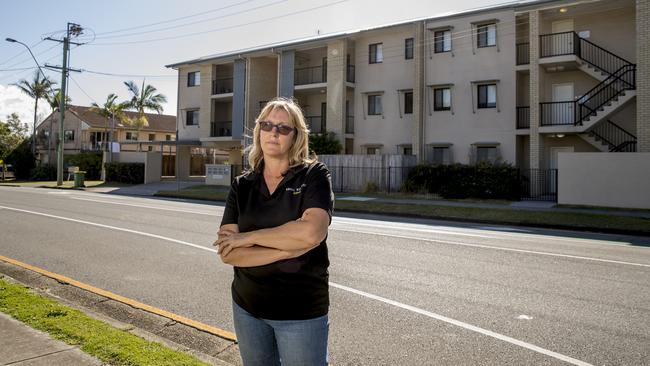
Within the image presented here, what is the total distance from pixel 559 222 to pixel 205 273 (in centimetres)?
1133

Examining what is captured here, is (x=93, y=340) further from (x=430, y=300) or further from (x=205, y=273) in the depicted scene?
(x=430, y=300)

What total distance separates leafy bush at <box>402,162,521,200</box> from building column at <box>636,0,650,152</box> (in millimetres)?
5077

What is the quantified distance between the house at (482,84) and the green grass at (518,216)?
517 cm

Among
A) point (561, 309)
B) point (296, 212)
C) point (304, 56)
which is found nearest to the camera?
point (296, 212)

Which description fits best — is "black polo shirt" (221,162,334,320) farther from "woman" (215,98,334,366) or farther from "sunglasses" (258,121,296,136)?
"sunglasses" (258,121,296,136)

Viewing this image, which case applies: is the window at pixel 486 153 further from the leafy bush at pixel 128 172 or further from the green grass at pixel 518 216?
the leafy bush at pixel 128 172

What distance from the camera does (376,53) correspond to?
3045 cm

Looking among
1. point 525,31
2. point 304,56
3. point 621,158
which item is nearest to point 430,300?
point 621,158

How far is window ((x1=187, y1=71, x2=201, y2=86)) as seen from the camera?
3915cm

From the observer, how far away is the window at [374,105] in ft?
99.5

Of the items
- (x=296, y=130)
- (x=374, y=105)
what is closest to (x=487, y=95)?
(x=374, y=105)

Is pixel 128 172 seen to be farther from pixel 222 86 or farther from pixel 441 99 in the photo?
pixel 441 99

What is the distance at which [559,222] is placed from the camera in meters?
14.7

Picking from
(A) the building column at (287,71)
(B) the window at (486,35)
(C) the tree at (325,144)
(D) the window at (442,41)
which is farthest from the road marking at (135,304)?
(A) the building column at (287,71)
